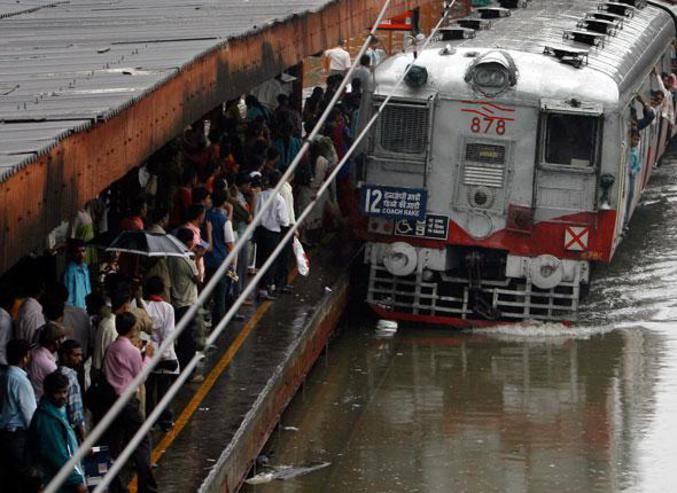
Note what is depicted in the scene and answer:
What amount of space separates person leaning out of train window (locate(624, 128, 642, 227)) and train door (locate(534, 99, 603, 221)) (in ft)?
5.89

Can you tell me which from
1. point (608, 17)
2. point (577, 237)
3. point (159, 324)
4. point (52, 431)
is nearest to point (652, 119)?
point (608, 17)

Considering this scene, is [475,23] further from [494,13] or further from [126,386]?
[126,386]

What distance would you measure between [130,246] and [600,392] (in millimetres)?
5748

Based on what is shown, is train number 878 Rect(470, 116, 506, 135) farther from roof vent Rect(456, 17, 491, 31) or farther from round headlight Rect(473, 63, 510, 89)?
roof vent Rect(456, 17, 491, 31)

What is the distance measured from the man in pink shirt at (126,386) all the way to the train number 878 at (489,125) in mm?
7538

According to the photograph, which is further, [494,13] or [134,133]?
[494,13]

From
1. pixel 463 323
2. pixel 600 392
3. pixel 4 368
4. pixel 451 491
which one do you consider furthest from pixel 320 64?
pixel 4 368

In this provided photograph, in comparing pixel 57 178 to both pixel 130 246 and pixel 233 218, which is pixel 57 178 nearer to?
pixel 130 246

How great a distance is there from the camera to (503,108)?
1811 centimetres

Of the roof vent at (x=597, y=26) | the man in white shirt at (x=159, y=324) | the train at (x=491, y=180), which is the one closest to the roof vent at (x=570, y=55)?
the train at (x=491, y=180)

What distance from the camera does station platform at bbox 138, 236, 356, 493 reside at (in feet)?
40.6

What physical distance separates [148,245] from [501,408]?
4.67 metres

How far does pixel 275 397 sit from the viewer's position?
14.7m

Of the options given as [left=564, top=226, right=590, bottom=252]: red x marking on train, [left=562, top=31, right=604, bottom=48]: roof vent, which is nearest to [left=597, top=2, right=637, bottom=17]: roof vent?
[left=562, top=31, right=604, bottom=48]: roof vent
